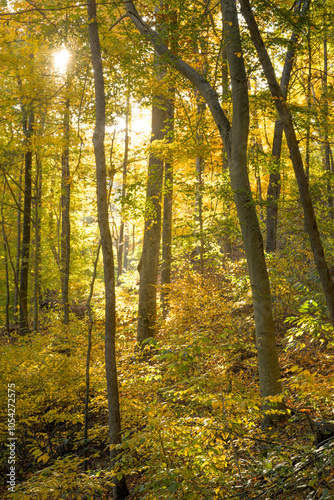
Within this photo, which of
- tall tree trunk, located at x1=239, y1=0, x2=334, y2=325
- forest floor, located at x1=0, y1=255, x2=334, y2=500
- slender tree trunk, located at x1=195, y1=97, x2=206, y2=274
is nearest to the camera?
forest floor, located at x1=0, y1=255, x2=334, y2=500

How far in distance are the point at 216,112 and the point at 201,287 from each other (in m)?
4.76

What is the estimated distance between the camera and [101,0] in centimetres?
641

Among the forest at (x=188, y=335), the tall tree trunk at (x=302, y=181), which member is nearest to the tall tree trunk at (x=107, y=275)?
the forest at (x=188, y=335)

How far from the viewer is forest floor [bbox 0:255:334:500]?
2785 millimetres

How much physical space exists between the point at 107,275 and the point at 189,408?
215 centimetres

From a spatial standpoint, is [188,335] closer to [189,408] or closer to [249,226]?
[189,408]

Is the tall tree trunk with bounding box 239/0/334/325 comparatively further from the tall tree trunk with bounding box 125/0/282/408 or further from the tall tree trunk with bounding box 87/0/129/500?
the tall tree trunk with bounding box 87/0/129/500

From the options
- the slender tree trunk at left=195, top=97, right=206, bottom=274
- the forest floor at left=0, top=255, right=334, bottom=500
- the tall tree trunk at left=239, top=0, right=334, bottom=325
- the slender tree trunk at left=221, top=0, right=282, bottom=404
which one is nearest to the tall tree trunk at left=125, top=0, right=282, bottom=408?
the slender tree trunk at left=221, top=0, right=282, bottom=404

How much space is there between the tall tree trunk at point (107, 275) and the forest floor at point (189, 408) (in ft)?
0.83

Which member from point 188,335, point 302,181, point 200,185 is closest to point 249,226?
point 302,181

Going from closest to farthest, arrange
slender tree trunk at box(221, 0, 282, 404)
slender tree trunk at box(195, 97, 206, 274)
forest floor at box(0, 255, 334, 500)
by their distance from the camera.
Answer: forest floor at box(0, 255, 334, 500), slender tree trunk at box(221, 0, 282, 404), slender tree trunk at box(195, 97, 206, 274)

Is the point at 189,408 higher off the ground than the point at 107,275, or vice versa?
the point at 107,275

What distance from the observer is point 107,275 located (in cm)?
487

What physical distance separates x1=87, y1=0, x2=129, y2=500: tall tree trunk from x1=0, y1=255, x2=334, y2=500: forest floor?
0.83 feet
